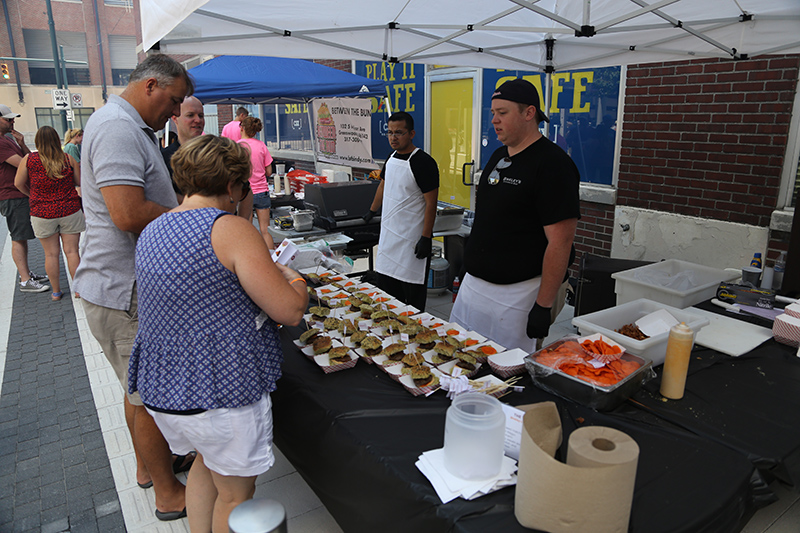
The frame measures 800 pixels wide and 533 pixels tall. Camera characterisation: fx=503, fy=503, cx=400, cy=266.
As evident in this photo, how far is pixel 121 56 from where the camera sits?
38.0 m

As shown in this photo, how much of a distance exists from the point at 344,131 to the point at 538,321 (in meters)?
6.69

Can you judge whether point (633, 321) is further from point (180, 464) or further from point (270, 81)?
point (270, 81)

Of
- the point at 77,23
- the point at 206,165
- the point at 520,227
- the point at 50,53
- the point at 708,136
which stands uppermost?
the point at 77,23

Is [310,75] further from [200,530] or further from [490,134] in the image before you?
[200,530]

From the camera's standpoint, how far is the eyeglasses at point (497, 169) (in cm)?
268

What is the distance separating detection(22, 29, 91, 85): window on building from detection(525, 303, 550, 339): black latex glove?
134 feet

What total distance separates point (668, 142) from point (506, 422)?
4611 mm

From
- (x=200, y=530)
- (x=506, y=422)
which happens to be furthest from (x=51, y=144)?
(x=506, y=422)

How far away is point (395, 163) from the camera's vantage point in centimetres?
405

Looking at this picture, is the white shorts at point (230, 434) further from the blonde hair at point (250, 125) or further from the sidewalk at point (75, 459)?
the blonde hair at point (250, 125)

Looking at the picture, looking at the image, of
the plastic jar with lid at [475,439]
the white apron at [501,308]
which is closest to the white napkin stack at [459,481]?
the plastic jar with lid at [475,439]

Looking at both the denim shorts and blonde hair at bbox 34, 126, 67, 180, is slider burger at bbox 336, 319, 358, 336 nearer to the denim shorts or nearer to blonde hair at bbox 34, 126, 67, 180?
the denim shorts

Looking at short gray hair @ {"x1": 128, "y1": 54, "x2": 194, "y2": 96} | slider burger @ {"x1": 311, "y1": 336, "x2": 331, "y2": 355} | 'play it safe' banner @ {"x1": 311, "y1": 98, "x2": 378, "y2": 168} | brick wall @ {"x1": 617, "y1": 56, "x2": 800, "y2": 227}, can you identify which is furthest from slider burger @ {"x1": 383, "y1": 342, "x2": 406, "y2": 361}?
'play it safe' banner @ {"x1": 311, "y1": 98, "x2": 378, "y2": 168}

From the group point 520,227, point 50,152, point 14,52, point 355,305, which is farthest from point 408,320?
point 14,52
